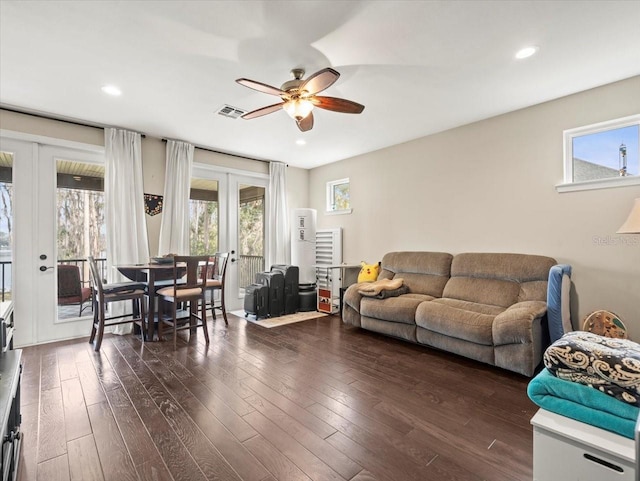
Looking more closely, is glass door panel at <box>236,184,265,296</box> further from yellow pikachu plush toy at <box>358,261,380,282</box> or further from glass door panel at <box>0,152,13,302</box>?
glass door panel at <box>0,152,13,302</box>

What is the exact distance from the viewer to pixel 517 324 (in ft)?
8.60

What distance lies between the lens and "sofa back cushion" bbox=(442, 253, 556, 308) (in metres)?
3.19

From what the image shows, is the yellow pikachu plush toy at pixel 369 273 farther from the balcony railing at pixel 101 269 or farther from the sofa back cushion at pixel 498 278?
the balcony railing at pixel 101 269

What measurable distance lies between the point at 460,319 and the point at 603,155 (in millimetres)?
2140

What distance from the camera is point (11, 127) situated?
346cm

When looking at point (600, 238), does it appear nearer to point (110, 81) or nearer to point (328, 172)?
point (328, 172)

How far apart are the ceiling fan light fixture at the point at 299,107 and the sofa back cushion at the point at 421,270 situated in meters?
2.49

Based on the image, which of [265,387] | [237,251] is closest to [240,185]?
[237,251]

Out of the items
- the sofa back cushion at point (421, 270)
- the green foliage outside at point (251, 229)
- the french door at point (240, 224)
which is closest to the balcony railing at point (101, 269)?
the french door at point (240, 224)

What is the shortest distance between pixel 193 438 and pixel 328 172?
487 cm

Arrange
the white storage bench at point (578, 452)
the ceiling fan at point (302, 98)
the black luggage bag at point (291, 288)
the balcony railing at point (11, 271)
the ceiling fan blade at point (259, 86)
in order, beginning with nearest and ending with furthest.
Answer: the white storage bench at point (578, 452) < the ceiling fan blade at point (259, 86) < the ceiling fan at point (302, 98) < the balcony railing at point (11, 271) < the black luggage bag at point (291, 288)

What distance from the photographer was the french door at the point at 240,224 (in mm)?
5234

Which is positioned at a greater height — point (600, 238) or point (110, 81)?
point (110, 81)

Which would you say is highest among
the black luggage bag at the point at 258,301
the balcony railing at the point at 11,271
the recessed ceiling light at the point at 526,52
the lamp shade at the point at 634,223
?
the recessed ceiling light at the point at 526,52
